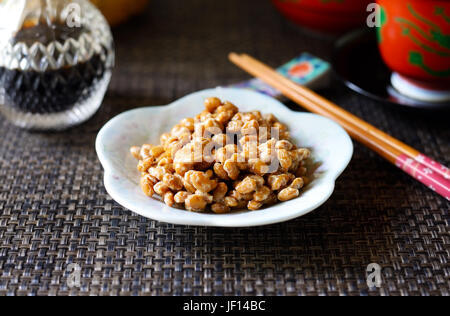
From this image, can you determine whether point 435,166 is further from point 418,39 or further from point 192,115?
point 192,115

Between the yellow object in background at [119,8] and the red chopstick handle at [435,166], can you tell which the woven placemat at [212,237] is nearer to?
the red chopstick handle at [435,166]

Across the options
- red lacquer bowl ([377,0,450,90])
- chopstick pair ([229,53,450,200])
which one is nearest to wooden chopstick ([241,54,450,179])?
chopstick pair ([229,53,450,200])

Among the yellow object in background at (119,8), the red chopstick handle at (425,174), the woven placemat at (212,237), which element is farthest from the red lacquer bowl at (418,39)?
the yellow object in background at (119,8)

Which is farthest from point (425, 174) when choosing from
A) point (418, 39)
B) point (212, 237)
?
point (212, 237)

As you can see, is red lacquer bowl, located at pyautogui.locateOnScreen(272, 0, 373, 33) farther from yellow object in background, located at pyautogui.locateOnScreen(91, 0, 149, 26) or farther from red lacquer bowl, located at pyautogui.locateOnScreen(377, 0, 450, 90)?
yellow object in background, located at pyautogui.locateOnScreen(91, 0, 149, 26)

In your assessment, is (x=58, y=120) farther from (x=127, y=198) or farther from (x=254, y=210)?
(x=254, y=210)

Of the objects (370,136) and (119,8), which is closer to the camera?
(370,136)
